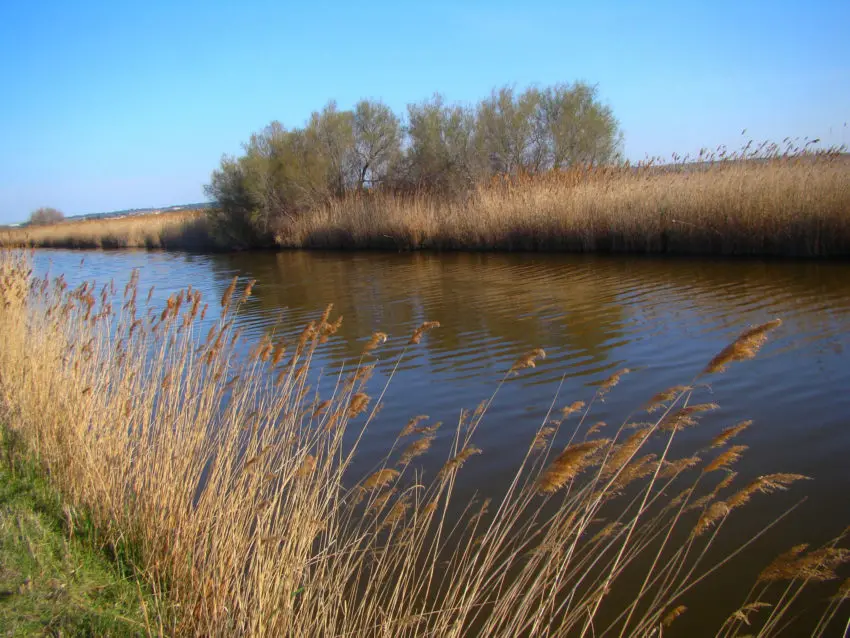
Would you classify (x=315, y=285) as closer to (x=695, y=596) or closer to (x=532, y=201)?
(x=532, y=201)

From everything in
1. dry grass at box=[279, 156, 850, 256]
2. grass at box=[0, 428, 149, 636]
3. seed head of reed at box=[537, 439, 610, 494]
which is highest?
dry grass at box=[279, 156, 850, 256]

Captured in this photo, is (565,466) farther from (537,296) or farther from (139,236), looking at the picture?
(139,236)

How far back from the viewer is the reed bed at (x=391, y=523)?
2.29m

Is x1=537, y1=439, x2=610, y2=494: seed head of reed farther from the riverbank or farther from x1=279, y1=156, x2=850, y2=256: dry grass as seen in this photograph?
x1=279, y1=156, x2=850, y2=256: dry grass

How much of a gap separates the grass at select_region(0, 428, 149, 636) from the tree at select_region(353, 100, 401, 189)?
82.8 feet

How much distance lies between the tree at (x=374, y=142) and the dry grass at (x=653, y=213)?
6.08 meters

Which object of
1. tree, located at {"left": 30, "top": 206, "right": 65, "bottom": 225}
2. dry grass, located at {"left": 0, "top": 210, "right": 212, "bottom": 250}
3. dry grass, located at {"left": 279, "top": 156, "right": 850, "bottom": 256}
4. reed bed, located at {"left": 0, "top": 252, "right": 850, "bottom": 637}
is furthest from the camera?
tree, located at {"left": 30, "top": 206, "right": 65, "bottom": 225}

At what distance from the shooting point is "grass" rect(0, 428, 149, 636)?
8.63 ft

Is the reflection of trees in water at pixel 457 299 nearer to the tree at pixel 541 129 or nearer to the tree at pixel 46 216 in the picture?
the tree at pixel 541 129

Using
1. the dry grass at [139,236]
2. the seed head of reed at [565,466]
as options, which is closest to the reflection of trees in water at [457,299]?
the seed head of reed at [565,466]

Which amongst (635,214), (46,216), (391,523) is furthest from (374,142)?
(46,216)

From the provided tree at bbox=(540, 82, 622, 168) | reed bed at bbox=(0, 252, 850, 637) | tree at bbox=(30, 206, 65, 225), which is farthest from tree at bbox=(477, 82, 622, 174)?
tree at bbox=(30, 206, 65, 225)

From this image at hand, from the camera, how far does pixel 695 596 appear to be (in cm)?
310

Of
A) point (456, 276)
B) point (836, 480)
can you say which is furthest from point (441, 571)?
point (456, 276)
